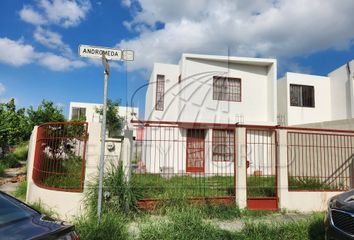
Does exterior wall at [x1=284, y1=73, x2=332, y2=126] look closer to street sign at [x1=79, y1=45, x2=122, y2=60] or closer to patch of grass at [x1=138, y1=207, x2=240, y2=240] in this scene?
patch of grass at [x1=138, y1=207, x2=240, y2=240]

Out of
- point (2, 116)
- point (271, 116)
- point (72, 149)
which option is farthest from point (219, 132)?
point (2, 116)

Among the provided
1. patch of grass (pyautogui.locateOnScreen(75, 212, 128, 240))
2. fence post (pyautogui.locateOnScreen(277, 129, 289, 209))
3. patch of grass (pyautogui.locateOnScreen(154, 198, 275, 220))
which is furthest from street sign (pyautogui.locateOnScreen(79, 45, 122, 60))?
fence post (pyautogui.locateOnScreen(277, 129, 289, 209))

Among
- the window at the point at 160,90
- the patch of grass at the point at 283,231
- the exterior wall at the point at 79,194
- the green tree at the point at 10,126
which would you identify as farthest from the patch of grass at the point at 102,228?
the window at the point at 160,90

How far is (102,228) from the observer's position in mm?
4500

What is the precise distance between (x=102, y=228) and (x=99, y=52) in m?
3.18

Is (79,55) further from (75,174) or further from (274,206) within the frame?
(274,206)

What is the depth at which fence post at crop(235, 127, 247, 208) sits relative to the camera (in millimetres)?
6453

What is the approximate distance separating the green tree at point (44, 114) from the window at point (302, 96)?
16221mm

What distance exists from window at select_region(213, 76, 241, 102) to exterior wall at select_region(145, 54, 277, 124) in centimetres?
24

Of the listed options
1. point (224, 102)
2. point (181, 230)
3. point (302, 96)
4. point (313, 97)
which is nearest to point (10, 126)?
point (181, 230)

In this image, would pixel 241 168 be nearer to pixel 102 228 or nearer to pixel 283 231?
pixel 283 231

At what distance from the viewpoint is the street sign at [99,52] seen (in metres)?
4.77

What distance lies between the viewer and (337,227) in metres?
3.69

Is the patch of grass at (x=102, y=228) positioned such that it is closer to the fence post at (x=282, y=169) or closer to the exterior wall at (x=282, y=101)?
the fence post at (x=282, y=169)
